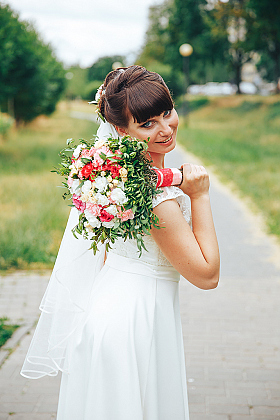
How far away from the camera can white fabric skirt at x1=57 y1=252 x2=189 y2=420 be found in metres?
2.15

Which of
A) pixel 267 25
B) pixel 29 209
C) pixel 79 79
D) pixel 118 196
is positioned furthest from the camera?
pixel 267 25

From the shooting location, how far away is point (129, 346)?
2.16m

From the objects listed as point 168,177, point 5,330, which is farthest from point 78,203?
point 5,330

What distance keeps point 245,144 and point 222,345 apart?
65.1ft

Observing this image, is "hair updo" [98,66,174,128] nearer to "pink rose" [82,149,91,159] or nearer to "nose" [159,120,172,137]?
"nose" [159,120,172,137]

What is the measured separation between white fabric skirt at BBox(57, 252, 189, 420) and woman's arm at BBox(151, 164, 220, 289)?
8.2 inches

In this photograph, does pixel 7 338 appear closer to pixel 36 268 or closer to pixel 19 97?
pixel 36 268

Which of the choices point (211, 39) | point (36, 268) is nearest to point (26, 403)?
point (36, 268)

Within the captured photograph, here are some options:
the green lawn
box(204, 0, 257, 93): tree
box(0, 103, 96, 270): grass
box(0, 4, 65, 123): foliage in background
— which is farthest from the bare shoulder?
box(204, 0, 257, 93): tree

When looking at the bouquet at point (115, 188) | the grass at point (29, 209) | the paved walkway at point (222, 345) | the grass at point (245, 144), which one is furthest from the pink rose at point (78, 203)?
the grass at point (245, 144)

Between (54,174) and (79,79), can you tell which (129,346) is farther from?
(54,174)

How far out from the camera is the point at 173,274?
2293mm

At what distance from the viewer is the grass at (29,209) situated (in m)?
7.47

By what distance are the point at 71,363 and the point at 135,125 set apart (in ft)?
3.69
